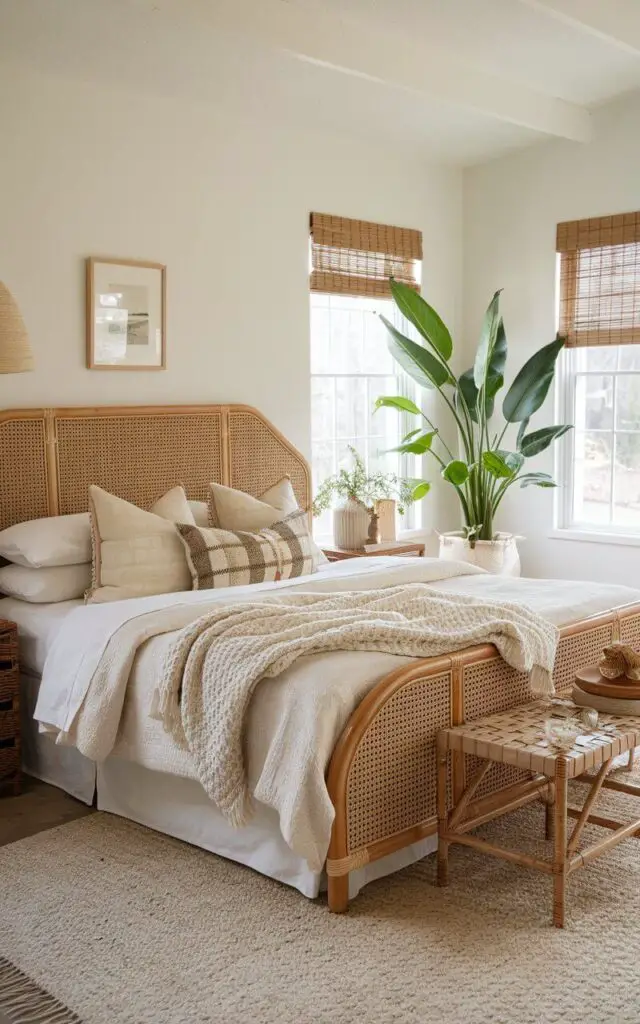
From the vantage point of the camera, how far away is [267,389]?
18.0 feet

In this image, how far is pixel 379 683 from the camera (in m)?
2.96

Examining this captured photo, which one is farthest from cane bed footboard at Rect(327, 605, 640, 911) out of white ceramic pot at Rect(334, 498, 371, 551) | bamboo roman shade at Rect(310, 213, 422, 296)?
bamboo roman shade at Rect(310, 213, 422, 296)

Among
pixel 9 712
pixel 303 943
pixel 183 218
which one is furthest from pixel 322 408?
pixel 303 943

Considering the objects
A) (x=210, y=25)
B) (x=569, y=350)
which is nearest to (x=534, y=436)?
(x=569, y=350)

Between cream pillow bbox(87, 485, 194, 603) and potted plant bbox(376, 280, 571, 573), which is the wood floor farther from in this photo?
potted plant bbox(376, 280, 571, 573)

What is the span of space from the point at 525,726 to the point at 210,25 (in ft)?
8.80

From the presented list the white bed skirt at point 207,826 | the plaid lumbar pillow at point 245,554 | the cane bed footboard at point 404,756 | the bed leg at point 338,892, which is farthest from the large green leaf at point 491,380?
the bed leg at point 338,892

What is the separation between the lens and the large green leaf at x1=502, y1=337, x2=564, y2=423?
5.75 meters

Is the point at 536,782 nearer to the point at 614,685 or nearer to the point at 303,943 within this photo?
the point at 614,685

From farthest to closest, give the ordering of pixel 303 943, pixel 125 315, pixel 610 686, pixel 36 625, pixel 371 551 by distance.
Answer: pixel 371 551 < pixel 125 315 < pixel 36 625 < pixel 610 686 < pixel 303 943

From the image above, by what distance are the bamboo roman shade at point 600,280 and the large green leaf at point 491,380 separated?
15.6 inches

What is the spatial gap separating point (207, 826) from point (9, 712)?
3.25 feet

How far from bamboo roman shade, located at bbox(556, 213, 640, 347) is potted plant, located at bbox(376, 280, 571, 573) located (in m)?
0.28

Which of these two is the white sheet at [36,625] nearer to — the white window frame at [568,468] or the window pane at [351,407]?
the window pane at [351,407]
